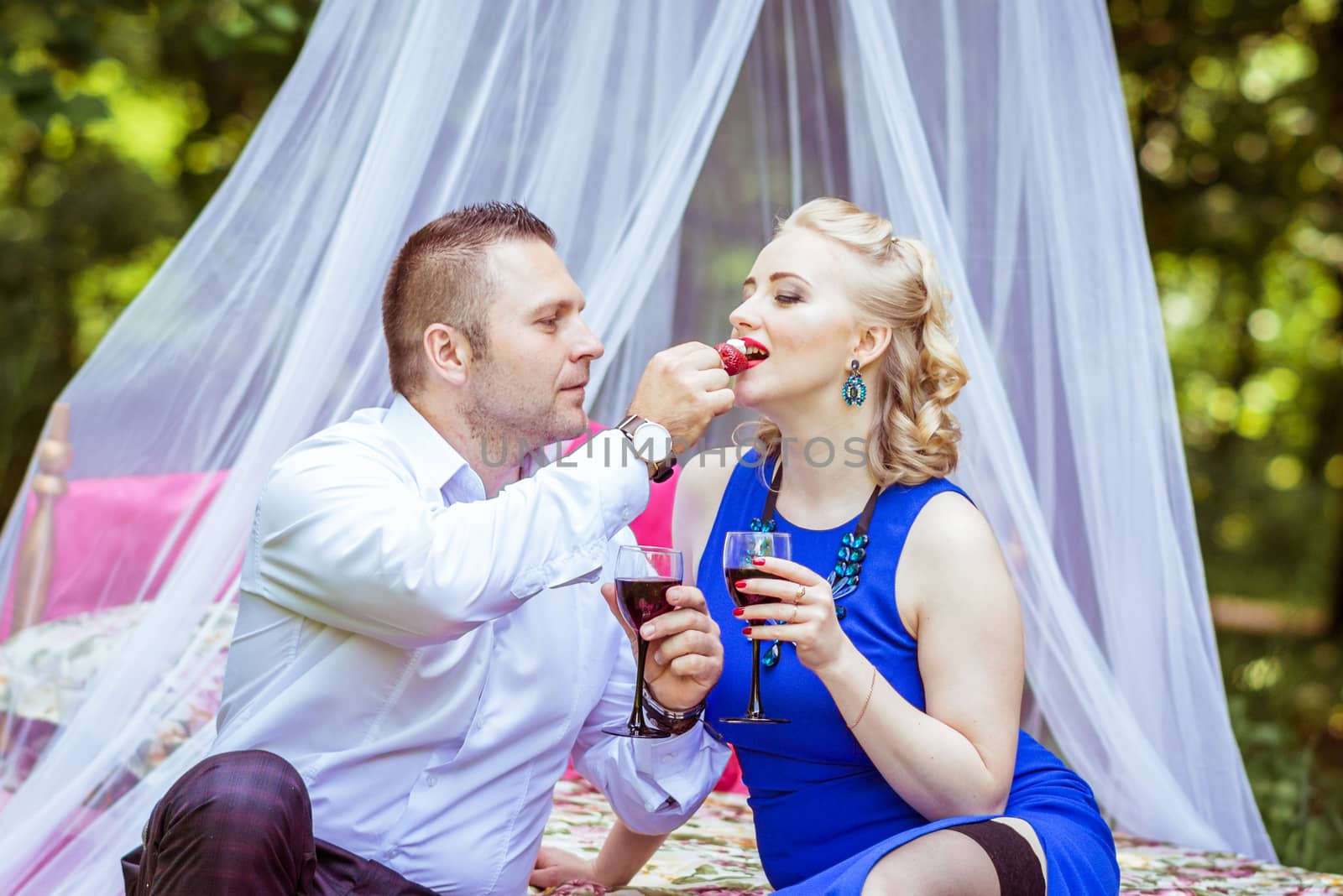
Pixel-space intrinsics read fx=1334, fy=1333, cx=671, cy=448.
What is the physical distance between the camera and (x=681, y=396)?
6.68ft

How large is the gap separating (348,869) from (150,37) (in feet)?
A: 18.8

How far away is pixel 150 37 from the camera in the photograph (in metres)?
6.61

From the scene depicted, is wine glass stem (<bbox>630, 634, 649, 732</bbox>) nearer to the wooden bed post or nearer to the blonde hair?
the blonde hair

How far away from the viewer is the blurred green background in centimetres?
487

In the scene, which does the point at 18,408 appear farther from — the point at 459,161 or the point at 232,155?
the point at 459,161

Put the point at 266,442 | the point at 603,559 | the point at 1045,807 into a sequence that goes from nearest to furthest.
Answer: the point at 603,559 < the point at 1045,807 < the point at 266,442

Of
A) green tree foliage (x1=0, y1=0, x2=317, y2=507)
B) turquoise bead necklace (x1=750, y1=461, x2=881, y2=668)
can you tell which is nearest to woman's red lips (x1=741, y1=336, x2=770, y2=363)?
turquoise bead necklace (x1=750, y1=461, x2=881, y2=668)

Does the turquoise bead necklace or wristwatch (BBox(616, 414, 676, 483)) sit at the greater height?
wristwatch (BBox(616, 414, 676, 483))

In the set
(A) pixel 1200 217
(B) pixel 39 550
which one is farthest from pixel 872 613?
(A) pixel 1200 217

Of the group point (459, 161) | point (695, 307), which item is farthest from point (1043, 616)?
point (459, 161)

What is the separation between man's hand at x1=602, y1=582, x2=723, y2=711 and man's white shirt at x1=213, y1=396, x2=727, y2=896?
0.44 feet

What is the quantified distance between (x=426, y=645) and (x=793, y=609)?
0.55 meters

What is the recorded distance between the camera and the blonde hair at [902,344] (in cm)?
237

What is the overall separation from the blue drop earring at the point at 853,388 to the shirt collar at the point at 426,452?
2.19 feet
